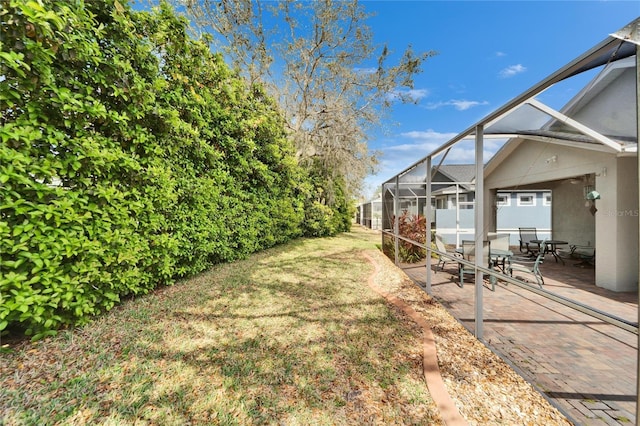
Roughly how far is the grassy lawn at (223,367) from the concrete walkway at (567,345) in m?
1.11

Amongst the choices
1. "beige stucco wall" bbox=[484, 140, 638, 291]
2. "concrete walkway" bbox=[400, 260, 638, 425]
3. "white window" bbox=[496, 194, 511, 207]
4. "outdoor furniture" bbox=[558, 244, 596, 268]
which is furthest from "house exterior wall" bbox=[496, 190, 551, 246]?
"concrete walkway" bbox=[400, 260, 638, 425]

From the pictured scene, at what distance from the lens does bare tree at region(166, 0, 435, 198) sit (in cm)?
962

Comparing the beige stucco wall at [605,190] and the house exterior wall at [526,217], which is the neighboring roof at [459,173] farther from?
the house exterior wall at [526,217]

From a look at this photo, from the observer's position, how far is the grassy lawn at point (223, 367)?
1794 millimetres

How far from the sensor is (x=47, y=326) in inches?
91.6

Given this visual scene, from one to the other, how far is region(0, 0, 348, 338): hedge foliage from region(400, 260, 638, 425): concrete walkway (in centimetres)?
470

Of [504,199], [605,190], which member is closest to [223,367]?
[605,190]

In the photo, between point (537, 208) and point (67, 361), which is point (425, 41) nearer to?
point (537, 208)

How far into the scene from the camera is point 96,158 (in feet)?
8.77

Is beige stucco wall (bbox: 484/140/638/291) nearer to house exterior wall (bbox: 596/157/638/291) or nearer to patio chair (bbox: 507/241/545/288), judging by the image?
house exterior wall (bbox: 596/157/638/291)

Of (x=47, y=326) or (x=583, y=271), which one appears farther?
(x=583, y=271)

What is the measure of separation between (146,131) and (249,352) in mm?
3312

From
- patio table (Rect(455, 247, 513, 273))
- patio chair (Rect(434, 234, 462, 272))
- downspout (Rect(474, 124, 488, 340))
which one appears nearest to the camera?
downspout (Rect(474, 124, 488, 340))

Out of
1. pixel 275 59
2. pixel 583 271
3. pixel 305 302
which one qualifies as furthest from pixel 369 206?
pixel 305 302
